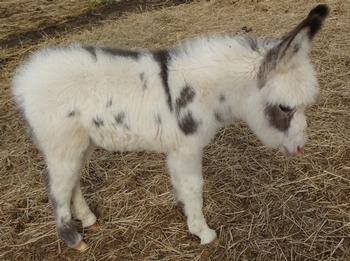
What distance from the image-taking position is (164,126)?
2.78 metres

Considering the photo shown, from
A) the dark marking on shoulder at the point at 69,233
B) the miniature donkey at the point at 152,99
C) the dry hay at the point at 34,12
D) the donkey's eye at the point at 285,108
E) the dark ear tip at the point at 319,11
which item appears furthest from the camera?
the dry hay at the point at 34,12

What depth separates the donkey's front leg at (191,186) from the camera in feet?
9.42

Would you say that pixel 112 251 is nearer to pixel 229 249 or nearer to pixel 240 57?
pixel 229 249

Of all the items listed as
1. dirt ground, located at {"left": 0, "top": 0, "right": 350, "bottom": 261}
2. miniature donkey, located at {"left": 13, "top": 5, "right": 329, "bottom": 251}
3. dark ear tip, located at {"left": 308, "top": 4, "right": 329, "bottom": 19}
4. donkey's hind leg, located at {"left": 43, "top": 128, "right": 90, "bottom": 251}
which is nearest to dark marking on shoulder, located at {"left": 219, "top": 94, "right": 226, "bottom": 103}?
miniature donkey, located at {"left": 13, "top": 5, "right": 329, "bottom": 251}

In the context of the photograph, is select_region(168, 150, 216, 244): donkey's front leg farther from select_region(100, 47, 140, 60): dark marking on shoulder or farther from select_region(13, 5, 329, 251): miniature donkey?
select_region(100, 47, 140, 60): dark marking on shoulder

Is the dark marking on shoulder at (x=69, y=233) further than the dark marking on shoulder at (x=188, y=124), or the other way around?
the dark marking on shoulder at (x=69, y=233)

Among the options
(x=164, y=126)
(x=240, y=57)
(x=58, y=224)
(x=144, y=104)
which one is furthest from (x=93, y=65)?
(x=58, y=224)

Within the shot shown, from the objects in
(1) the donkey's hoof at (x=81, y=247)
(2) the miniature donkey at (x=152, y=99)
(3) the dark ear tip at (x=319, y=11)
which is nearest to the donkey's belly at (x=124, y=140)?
(2) the miniature donkey at (x=152, y=99)

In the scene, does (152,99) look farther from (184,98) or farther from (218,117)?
(218,117)

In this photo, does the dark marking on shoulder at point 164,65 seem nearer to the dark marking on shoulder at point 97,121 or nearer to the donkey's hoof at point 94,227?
the dark marking on shoulder at point 97,121

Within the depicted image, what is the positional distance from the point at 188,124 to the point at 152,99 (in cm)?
28

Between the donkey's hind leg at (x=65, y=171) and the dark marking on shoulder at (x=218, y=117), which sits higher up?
the dark marking on shoulder at (x=218, y=117)

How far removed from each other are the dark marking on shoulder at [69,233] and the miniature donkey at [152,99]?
0.51 metres

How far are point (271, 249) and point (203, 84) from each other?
1325 mm
